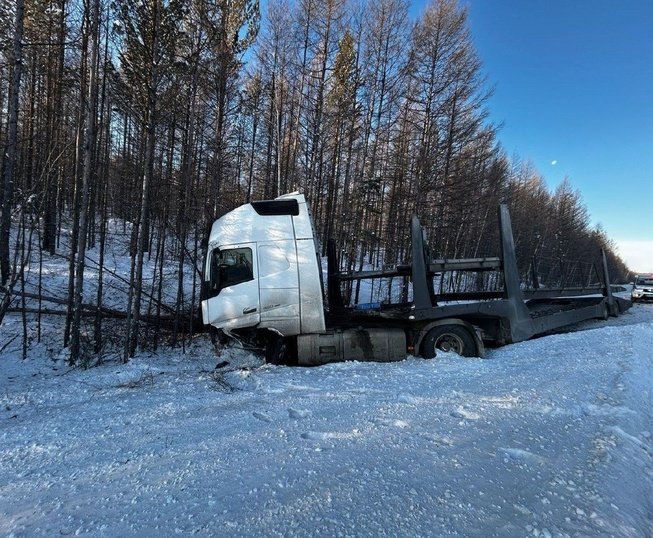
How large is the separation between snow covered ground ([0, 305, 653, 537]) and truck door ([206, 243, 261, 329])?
4.70 ft

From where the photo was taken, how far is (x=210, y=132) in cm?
1503

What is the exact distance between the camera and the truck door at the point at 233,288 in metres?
7.02

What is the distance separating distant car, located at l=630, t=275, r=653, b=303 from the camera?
21.3 meters

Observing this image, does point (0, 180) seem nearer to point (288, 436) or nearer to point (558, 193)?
point (288, 436)

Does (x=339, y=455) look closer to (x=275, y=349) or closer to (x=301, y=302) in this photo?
(x=301, y=302)

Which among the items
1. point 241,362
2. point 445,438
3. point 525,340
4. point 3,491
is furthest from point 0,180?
point 525,340

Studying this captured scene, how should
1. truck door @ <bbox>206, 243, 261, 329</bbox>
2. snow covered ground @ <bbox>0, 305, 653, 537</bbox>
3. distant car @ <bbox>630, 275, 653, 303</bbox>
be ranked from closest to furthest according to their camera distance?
snow covered ground @ <bbox>0, 305, 653, 537</bbox> < truck door @ <bbox>206, 243, 261, 329</bbox> < distant car @ <bbox>630, 275, 653, 303</bbox>

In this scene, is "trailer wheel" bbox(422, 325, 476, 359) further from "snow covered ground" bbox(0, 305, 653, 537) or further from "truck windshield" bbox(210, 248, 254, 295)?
"truck windshield" bbox(210, 248, 254, 295)

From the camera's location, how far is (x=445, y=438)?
3.35m

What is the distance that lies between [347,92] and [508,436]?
16.5 m

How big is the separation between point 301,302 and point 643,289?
24406mm

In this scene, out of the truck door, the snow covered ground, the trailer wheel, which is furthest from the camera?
the trailer wheel

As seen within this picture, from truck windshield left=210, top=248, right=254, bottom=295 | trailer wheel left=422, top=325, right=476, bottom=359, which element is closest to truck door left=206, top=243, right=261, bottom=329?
truck windshield left=210, top=248, right=254, bottom=295

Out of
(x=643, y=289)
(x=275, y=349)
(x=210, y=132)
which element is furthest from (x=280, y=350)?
(x=643, y=289)
